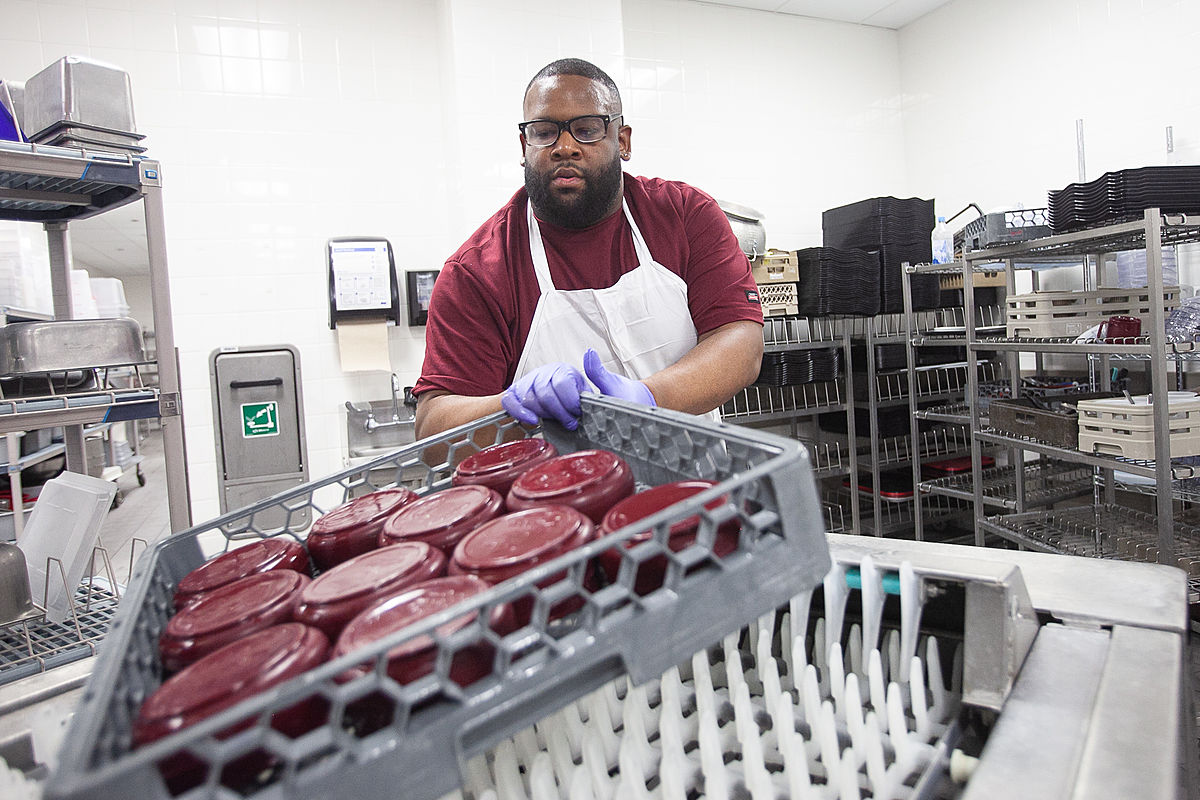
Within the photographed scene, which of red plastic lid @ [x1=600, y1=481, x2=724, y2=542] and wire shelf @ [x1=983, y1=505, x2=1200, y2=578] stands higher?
red plastic lid @ [x1=600, y1=481, x2=724, y2=542]

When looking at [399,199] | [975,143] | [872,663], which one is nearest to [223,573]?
[872,663]

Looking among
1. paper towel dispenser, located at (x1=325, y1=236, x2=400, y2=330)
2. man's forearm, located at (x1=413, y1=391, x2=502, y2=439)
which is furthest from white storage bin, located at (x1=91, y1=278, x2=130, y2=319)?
man's forearm, located at (x1=413, y1=391, x2=502, y2=439)

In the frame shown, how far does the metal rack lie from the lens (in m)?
2.57

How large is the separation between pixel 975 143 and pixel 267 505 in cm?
515

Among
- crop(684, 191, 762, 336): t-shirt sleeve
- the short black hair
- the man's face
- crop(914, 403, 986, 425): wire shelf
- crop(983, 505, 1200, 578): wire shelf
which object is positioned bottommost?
crop(983, 505, 1200, 578): wire shelf

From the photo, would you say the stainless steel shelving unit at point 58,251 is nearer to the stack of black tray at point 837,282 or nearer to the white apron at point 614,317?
the white apron at point 614,317

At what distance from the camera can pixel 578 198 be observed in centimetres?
157

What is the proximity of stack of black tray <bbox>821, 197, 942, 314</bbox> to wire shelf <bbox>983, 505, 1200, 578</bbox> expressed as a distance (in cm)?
153

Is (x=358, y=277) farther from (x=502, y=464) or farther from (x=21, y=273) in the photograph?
(x=502, y=464)

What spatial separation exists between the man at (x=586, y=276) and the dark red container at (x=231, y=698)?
1017 mm

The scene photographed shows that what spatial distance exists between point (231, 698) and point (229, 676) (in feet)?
0.07

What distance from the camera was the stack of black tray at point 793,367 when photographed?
4.18m

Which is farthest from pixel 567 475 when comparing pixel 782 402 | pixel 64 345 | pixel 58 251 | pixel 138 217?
pixel 138 217

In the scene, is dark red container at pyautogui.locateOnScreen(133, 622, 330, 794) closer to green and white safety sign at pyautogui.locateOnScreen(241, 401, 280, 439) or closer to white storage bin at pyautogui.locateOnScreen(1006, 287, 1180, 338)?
green and white safety sign at pyautogui.locateOnScreen(241, 401, 280, 439)
